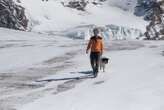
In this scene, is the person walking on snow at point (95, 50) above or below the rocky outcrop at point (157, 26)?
above

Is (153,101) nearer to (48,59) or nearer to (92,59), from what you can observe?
(92,59)

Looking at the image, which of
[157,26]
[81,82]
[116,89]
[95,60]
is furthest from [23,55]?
[157,26]

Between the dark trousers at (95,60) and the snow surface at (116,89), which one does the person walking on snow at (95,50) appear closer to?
→ the dark trousers at (95,60)

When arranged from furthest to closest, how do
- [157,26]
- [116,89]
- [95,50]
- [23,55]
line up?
1. [157,26]
2. [23,55]
3. [95,50]
4. [116,89]

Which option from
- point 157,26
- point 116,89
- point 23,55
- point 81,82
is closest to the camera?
point 116,89

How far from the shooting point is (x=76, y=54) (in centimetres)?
3164

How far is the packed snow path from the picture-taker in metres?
18.3

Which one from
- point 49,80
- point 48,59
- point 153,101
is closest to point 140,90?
point 153,101

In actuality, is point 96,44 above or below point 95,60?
above

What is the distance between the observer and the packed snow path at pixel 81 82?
722 inches

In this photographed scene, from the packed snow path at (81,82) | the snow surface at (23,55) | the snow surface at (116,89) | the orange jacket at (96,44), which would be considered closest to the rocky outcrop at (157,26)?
the snow surface at (23,55)

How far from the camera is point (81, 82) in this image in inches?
863

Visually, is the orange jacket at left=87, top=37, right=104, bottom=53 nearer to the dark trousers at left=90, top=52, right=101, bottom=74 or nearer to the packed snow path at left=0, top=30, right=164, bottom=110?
the dark trousers at left=90, top=52, right=101, bottom=74

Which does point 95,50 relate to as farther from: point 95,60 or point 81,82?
point 81,82
